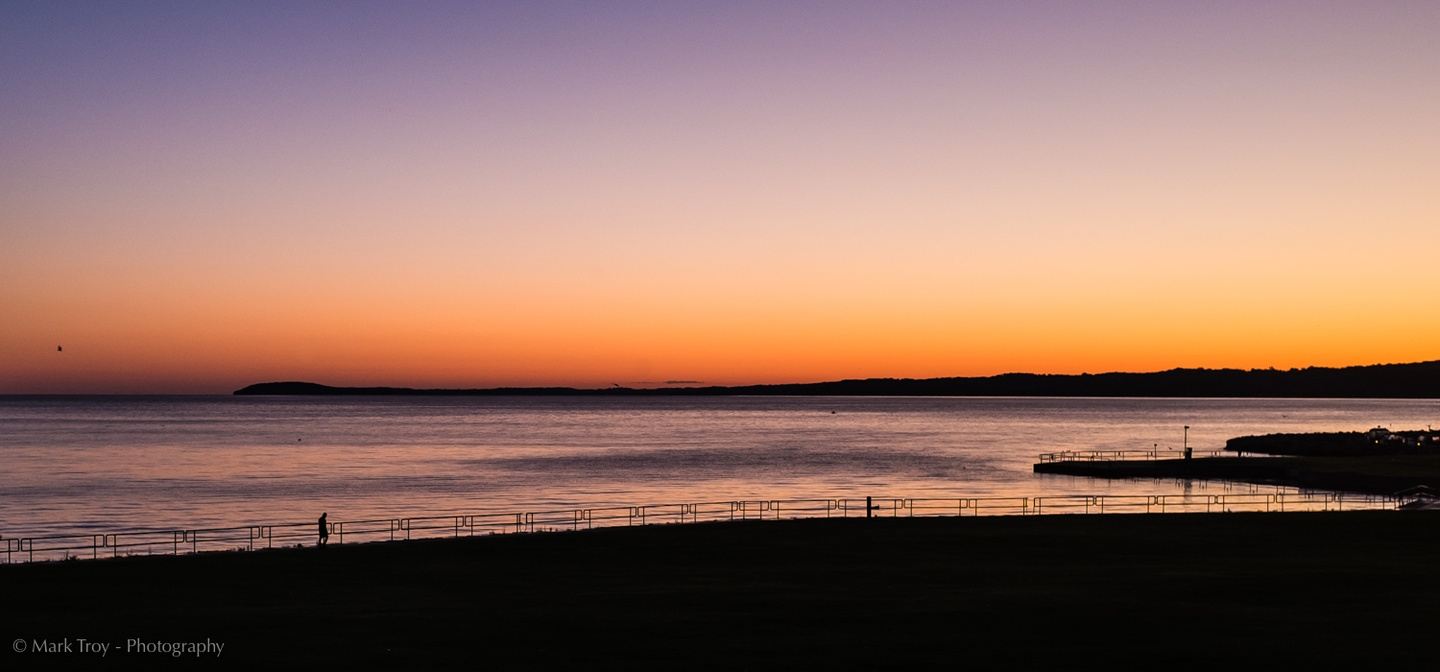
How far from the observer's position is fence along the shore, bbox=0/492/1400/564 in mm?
70688

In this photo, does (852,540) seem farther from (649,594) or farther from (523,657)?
(523,657)

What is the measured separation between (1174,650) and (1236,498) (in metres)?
78.0

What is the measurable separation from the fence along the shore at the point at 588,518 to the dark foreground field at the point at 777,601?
17387 millimetres

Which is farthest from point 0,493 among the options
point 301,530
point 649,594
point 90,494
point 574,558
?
point 649,594

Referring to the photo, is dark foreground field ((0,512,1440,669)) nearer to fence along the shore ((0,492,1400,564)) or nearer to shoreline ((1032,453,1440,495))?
fence along the shore ((0,492,1400,564))

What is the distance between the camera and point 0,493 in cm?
10938

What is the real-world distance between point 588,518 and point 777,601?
5423 centimetres

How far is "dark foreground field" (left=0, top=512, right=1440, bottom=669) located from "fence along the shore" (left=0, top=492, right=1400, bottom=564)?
1739 cm

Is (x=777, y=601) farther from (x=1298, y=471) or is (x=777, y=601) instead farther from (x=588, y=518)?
(x=1298, y=471)

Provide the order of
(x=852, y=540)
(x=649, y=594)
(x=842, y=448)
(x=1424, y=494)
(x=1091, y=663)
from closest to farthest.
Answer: (x=1091, y=663) < (x=649, y=594) < (x=852, y=540) < (x=1424, y=494) < (x=842, y=448)

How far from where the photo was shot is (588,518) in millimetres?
89000

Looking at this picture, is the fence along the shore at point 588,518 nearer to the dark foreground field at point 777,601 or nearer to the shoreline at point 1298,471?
the shoreline at point 1298,471

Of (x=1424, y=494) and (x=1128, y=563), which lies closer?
(x=1128, y=563)

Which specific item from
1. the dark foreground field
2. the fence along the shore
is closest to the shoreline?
the fence along the shore
